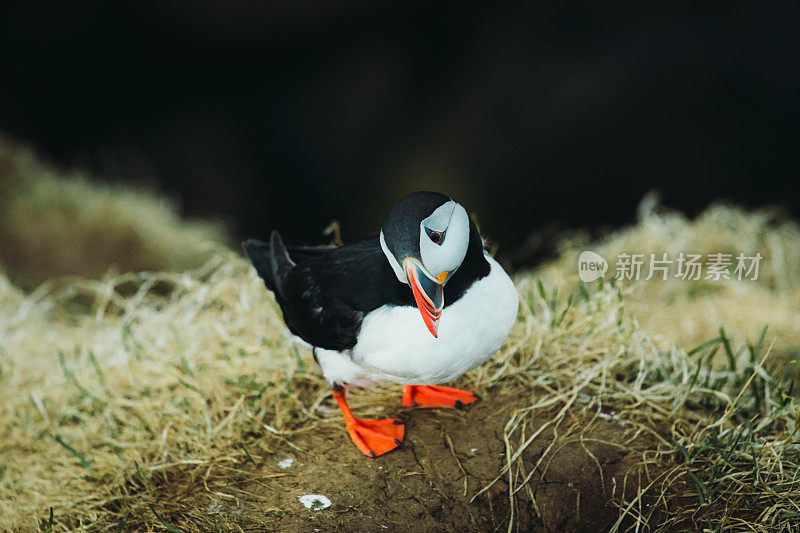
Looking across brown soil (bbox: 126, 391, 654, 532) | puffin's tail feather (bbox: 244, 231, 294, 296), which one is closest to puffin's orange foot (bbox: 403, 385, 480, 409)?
brown soil (bbox: 126, 391, 654, 532)

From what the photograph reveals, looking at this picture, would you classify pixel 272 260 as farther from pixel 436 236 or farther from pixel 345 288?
pixel 436 236

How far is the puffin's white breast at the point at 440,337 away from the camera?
55.1 inches

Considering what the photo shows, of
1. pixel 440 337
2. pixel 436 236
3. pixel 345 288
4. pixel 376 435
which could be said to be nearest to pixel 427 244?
pixel 436 236

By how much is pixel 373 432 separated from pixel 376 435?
16 mm

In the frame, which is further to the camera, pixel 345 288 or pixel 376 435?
pixel 376 435

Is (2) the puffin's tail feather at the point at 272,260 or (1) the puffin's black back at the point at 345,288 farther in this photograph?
(2) the puffin's tail feather at the point at 272,260

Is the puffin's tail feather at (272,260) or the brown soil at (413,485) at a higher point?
the puffin's tail feather at (272,260)

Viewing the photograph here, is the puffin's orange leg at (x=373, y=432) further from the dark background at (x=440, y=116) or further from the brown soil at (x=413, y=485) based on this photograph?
the dark background at (x=440, y=116)

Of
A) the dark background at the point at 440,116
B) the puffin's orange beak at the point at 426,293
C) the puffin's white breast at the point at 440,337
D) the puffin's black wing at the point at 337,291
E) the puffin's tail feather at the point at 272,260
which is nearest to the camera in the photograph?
the puffin's orange beak at the point at 426,293

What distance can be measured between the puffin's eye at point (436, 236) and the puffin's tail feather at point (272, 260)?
662 millimetres

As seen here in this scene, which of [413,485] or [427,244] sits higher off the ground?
[427,244]

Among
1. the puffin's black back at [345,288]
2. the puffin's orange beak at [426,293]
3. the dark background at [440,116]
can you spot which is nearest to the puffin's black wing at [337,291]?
the puffin's black back at [345,288]

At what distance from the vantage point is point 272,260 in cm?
189

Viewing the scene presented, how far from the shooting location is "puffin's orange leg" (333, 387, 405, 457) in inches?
67.3
